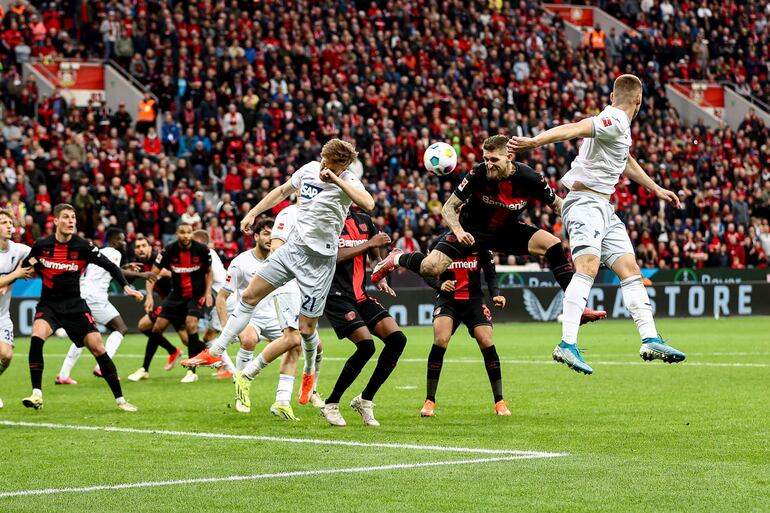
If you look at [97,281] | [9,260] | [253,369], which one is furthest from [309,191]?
[97,281]

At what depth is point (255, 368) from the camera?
44.3 ft

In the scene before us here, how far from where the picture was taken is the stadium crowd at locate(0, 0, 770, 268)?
31641mm

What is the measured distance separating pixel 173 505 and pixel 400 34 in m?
37.0

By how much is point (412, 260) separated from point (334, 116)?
24.7 m

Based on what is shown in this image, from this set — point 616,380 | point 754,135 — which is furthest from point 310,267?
point 754,135

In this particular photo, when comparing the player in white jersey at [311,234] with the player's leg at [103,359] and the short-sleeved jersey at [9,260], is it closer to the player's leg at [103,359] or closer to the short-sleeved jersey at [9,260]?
the player's leg at [103,359]

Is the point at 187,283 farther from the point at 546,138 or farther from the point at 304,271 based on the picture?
the point at 546,138

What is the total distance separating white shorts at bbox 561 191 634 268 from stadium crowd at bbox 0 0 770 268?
1946cm

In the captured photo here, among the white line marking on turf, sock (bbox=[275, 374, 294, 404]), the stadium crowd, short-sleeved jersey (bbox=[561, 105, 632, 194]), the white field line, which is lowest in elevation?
the white line marking on turf

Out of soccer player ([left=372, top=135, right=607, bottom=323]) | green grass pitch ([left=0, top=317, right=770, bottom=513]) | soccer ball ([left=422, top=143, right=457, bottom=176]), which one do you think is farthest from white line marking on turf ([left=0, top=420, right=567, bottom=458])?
soccer ball ([left=422, top=143, right=457, bottom=176])

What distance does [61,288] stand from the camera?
14.0 metres

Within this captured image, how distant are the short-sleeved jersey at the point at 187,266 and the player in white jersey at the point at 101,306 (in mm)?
588

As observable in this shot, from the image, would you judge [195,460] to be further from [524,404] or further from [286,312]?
[524,404]

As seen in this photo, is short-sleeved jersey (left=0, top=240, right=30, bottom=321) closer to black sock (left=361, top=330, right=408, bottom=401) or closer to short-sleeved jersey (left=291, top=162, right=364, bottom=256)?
short-sleeved jersey (left=291, top=162, right=364, bottom=256)
